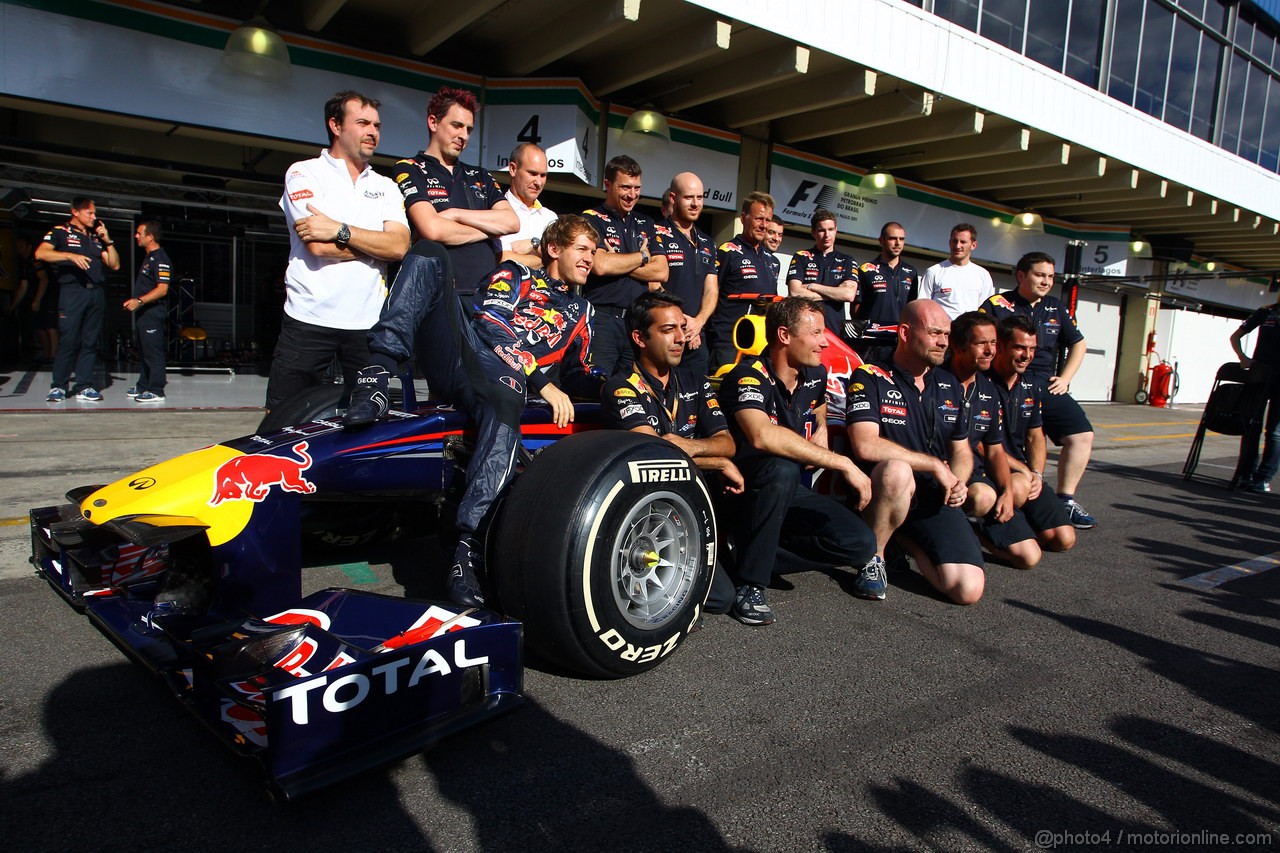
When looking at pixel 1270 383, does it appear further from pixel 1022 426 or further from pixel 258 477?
pixel 258 477

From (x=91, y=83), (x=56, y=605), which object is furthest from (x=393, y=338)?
(x=91, y=83)

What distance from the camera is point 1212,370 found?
69.3ft

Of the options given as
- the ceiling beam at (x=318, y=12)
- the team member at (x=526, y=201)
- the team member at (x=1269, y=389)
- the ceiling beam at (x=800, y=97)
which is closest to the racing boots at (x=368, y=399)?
the team member at (x=526, y=201)

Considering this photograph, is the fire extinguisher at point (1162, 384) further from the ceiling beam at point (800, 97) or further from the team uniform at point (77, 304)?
the team uniform at point (77, 304)

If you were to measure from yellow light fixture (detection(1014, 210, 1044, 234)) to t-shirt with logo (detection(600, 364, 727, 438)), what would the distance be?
41.5 ft

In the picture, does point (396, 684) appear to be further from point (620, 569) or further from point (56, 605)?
point (56, 605)

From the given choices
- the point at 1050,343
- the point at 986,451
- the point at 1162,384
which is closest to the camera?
the point at 986,451

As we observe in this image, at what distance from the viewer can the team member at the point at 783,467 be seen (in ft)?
10.5

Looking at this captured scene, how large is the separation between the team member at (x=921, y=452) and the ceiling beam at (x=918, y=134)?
7.27 metres

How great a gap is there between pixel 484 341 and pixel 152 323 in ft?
20.9

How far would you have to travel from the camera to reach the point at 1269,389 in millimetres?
7137

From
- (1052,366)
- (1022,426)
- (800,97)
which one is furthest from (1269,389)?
(800,97)

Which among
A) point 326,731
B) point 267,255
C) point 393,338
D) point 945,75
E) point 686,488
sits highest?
point 945,75

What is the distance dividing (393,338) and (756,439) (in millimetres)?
1450
